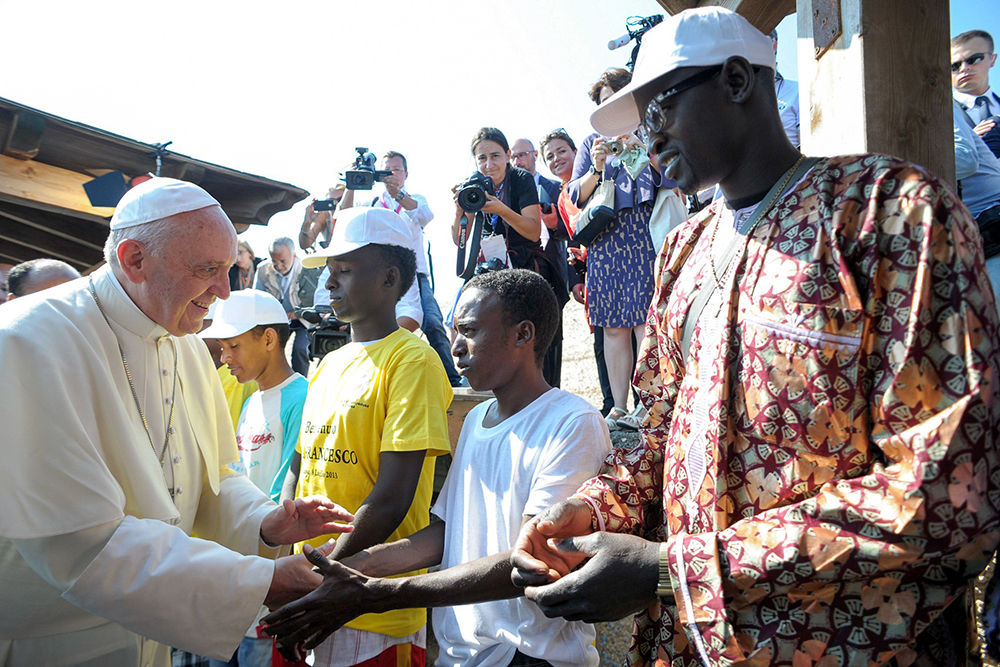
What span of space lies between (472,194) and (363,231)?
4.44 ft

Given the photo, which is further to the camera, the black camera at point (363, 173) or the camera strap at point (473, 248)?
the black camera at point (363, 173)

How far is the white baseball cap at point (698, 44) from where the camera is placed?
1748mm

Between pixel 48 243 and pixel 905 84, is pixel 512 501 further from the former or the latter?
pixel 48 243

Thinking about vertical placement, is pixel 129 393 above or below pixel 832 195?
below

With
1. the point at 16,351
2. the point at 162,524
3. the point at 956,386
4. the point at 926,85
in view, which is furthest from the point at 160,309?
the point at 926,85

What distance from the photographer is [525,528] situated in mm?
1865

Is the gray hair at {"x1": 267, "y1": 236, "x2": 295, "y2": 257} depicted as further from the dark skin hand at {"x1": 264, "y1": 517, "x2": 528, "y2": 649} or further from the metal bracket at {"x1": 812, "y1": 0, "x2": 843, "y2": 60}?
the metal bracket at {"x1": 812, "y1": 0, "x2": 843, "y2": 60}

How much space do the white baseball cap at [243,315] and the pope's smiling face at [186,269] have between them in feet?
4.95

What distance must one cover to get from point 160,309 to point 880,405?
2525 millimetres

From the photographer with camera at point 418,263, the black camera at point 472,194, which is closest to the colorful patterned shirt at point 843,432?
the black camera at point 472,194

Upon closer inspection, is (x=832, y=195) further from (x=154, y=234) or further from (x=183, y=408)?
(x=183, y=408)

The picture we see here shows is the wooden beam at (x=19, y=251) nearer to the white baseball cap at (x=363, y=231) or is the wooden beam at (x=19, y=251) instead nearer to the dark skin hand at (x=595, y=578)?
the white baseball cap at (x=363, y=231)

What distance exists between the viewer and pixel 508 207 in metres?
5.29

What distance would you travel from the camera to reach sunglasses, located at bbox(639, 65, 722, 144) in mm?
1775
